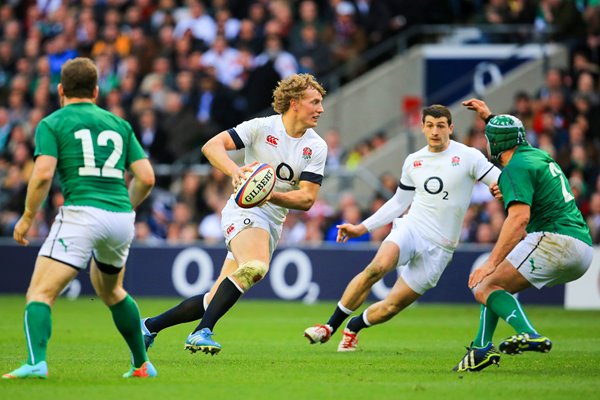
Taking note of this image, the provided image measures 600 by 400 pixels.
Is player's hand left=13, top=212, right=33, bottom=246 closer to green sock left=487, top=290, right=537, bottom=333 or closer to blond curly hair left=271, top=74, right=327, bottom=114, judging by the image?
blond curly hair left=271, top=74, right=327, bottom=114

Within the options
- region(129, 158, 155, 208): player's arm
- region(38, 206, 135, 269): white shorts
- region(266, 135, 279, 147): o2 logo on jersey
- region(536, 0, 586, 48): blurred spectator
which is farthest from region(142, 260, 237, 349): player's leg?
region(536, 0, 586, 48): blurred spectator

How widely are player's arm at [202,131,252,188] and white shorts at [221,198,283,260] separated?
542 millimetres

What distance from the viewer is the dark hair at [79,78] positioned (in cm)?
845

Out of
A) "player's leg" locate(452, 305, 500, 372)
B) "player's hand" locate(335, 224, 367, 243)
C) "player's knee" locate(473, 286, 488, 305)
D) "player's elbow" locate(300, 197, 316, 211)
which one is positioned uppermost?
"player's elbow" locate(300, 197, 316, 211)

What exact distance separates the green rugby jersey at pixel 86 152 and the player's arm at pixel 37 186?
86 millimetres

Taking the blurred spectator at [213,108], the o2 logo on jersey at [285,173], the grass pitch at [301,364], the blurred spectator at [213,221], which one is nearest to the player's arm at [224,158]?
the o2 logo on jersey at [285,173]

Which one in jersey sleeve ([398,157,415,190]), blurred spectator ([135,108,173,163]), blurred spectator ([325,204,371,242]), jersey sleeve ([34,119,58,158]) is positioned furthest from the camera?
blurred spectator ([135,108,173,163])

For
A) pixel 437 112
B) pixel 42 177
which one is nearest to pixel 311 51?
pixel 437 112

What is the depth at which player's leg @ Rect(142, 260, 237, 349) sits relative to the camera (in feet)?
35.1

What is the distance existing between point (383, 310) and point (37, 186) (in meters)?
4.65

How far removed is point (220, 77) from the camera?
24062mm

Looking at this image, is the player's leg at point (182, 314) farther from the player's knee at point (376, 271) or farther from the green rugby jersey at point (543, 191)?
the green rugby jersey at point (543, 191)

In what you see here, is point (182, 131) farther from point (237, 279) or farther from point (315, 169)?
point (237, 279)

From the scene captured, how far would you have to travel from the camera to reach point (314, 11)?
24.0 m
